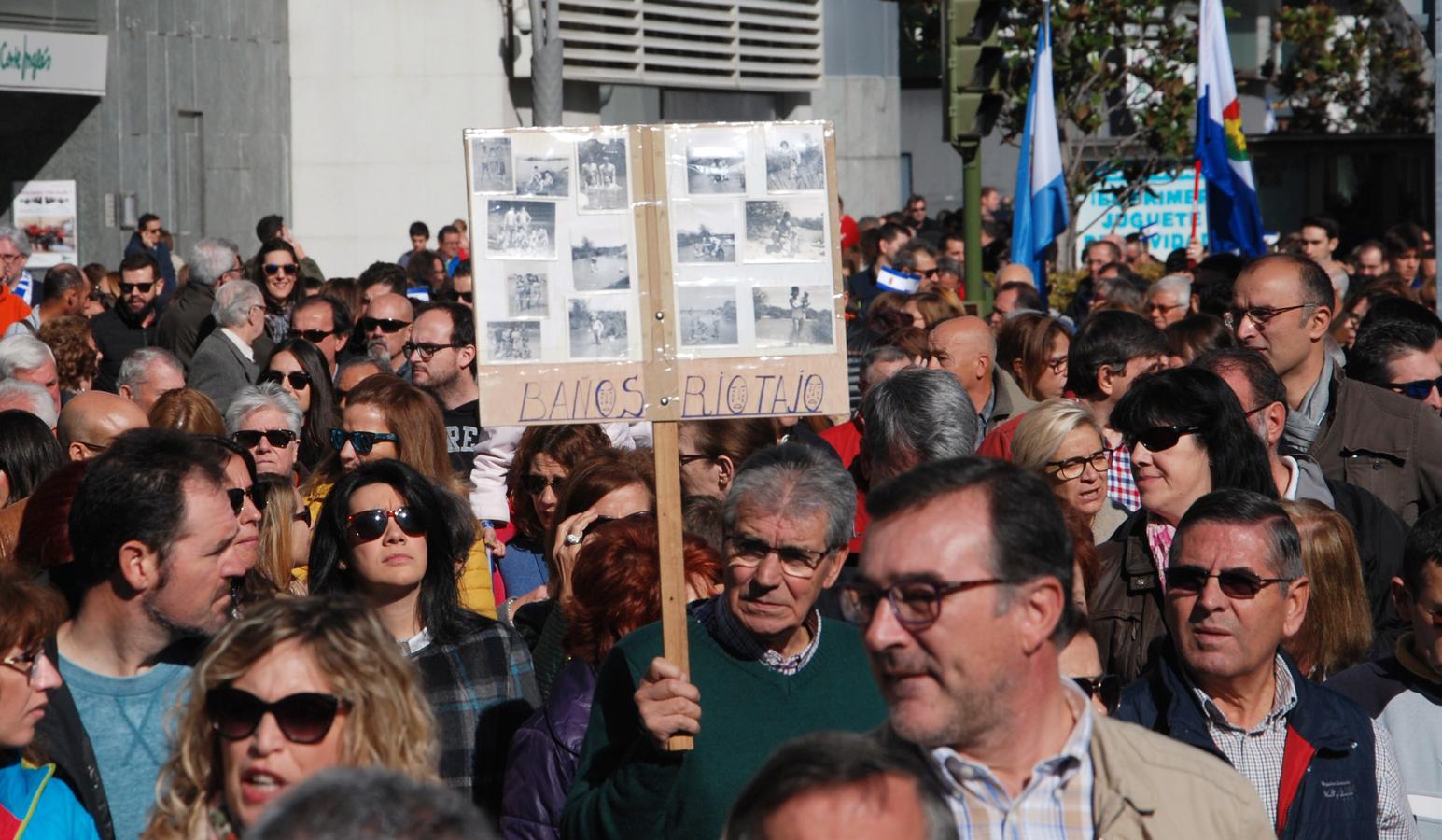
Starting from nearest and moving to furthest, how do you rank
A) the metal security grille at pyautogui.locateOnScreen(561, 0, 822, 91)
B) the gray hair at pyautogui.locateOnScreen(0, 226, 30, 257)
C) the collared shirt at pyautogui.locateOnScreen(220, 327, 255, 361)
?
the collared shirt at pyautogui.locateOnScreen(220, 327, 255, 361) < the gray hair at pyautogui.locateOnScreen(0, 226, 30, 257) < the metal security grille at pyautogui.locateOnScreen(561, 0, 822, 91)

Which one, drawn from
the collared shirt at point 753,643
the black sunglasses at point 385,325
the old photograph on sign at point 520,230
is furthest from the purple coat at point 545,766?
the black sunglasses at point 385,325

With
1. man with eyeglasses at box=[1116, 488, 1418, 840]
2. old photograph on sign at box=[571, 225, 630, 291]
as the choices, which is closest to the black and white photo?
old photograph on sign at box=[571, 225, 630, 291]

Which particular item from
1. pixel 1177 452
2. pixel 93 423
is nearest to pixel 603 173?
pixel 1177 452

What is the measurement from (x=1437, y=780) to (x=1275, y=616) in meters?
0.69

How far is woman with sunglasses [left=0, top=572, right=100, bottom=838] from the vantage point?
3779 millimetres

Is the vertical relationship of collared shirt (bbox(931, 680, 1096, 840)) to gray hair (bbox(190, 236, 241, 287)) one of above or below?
below

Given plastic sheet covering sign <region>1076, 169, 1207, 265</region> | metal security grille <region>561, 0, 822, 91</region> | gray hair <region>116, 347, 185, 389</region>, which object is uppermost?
metal security grille <region>561, 0, 822, 91</region>

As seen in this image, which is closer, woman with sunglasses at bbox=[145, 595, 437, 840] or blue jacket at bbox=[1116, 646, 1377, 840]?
woman with sunglasses at bbox=[145, 595, 437, 840]

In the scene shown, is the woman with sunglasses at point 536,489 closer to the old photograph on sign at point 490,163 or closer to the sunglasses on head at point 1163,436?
the sunglasses on head at point 1163,436

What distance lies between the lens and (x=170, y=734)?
141 inches

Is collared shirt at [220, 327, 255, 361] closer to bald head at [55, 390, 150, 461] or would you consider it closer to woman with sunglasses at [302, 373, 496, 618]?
bald head at [55, 390, 150, 461]

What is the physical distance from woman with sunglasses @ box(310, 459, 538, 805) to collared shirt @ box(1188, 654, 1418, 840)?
5.69 ft

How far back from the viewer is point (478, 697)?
484 centimetres

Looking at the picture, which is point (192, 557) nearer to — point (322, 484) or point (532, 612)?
point (532, 612)
